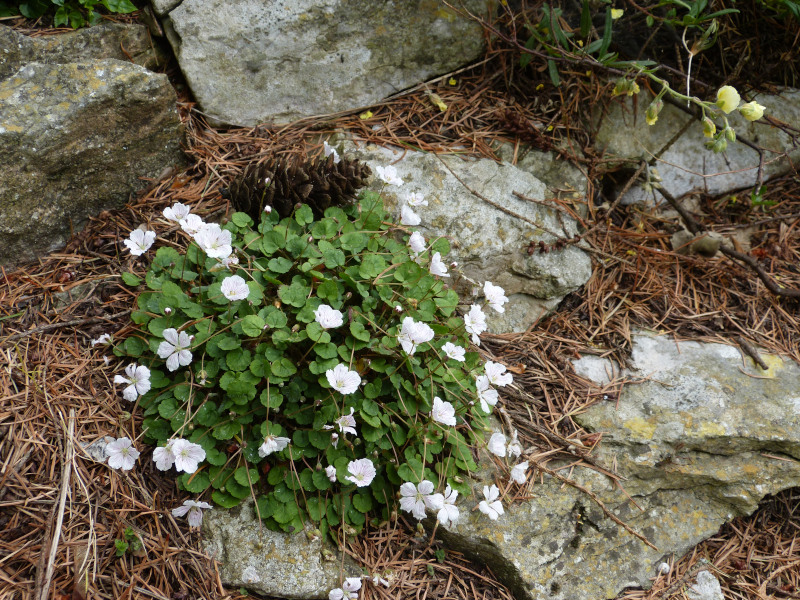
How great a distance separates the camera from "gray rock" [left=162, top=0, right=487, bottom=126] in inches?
137

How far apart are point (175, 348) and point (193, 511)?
693mm

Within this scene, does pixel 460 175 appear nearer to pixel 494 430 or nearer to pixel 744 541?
pixel 494 430

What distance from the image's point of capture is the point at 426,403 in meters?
2.62

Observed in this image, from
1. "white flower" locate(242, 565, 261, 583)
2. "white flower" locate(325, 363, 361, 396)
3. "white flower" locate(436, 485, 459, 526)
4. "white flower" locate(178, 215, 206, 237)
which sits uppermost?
"white flower" locate(178, 215, 206, 237)

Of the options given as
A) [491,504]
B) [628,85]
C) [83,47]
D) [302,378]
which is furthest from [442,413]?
[83,47]

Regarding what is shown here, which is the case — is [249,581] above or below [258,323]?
below

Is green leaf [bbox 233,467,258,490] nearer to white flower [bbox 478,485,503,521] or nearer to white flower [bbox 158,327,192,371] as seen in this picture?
white flower [bbox 158,327,192,371]

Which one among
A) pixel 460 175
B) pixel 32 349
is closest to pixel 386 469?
pixel 32 349

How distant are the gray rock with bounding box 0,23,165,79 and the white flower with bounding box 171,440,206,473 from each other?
212cm

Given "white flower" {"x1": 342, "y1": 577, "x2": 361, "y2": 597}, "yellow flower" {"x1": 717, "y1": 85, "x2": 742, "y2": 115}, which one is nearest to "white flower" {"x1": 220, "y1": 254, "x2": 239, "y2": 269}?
"white flower" {"x1": 342, "y1": 577, "x2": 361, "y2": 597}

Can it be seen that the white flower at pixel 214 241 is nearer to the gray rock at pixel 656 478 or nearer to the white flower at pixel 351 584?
the white flower at pixel 351 584

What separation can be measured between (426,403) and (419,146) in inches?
74.0

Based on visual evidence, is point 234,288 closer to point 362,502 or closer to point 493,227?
point 362,502

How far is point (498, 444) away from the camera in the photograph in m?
2.72
